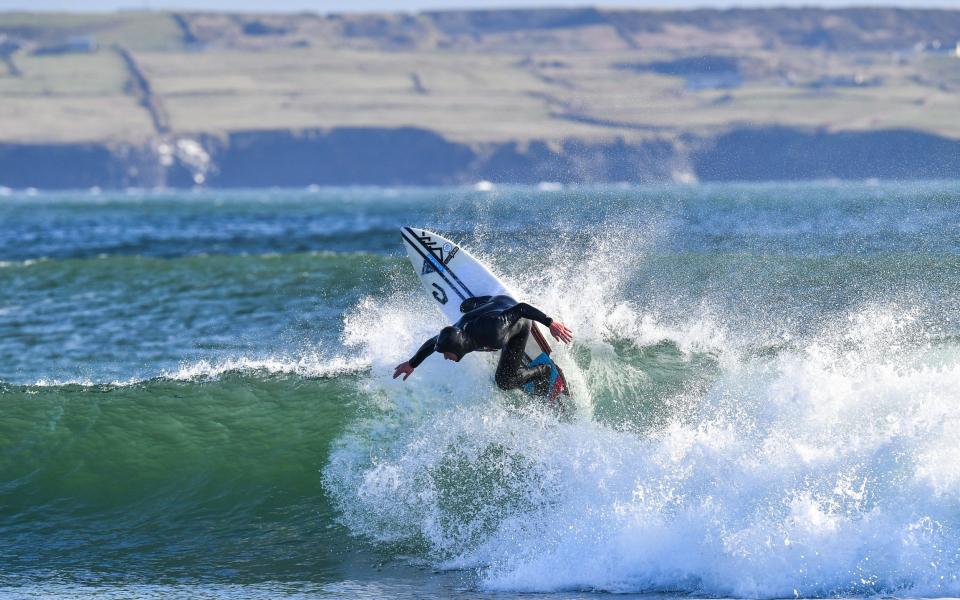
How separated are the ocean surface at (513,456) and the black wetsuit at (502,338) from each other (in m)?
0.34

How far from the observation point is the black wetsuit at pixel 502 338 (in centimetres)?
1003

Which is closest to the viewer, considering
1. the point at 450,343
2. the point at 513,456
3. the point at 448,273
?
the point at 450,343

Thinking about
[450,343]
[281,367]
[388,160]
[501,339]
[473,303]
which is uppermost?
[388,160]

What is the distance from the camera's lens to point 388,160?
188m

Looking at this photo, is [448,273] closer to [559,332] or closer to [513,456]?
[559,332]

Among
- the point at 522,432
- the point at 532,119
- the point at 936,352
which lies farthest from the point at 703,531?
the point at 532,119

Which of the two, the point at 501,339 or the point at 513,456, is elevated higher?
the point at 501,339

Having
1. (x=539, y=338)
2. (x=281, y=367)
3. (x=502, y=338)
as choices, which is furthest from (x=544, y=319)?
(x=281, y=367)

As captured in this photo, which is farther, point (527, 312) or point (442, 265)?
point (442, 265)

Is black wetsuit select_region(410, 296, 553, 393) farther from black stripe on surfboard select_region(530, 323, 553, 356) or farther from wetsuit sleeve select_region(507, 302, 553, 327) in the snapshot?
black stripe on surfboard select_region(530, 323, 553, 356)

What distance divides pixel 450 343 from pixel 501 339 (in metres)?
0.69

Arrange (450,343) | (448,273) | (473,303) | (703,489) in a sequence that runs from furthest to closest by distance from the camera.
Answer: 1. (448,273)
2. (473,303)
3. (450,343)
4. (703,489)

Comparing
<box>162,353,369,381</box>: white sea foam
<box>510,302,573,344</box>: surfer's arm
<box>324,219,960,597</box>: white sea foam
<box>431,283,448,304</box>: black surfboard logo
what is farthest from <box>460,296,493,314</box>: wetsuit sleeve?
<box>162,353,369,381</box>: white sea foam

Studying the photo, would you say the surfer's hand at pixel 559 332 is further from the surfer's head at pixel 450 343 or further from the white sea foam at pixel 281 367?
the white sea foam at pixel 281 367
